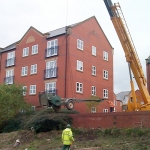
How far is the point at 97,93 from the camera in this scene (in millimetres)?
39000

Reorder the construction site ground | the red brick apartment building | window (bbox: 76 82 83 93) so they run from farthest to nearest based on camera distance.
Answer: window (bbox: 76 82 83 93)
the red brick apartment building
the construction site ground

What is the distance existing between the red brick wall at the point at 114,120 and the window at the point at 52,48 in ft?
46.1

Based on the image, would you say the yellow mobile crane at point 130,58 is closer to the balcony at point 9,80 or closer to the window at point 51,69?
the window at point 51,69

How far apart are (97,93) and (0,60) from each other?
632 inches

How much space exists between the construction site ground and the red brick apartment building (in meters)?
11.8

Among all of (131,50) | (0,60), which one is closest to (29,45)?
(0,60)

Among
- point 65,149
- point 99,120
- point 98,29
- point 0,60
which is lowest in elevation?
point 65,149

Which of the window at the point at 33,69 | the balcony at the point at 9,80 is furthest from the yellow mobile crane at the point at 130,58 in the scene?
the balcony at the point at 9,80

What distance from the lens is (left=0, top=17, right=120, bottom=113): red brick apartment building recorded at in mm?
36000

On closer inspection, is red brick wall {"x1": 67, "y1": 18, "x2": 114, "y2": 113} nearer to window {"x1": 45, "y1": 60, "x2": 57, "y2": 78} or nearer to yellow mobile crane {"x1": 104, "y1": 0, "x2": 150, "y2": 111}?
window {"x1": 45, "y1": 60, "x2": 57, "y2": 78}

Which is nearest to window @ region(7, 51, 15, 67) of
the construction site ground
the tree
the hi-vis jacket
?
the tree

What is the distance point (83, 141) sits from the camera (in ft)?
66.2

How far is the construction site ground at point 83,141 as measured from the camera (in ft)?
57.2

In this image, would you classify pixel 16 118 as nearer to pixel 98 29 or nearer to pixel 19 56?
pixel 19 56
